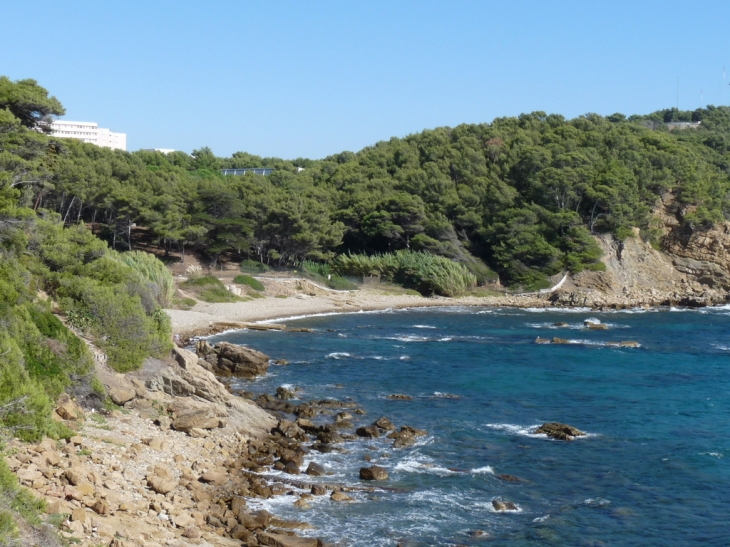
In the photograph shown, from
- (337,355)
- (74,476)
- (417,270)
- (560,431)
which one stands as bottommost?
(337,355)

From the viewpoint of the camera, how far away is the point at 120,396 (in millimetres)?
20719

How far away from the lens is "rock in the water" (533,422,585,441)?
2298 cm

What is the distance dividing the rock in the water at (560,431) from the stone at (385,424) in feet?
14.2

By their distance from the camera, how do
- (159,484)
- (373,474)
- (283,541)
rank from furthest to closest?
(373,474), (159,484), (283,541)

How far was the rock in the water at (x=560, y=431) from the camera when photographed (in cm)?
2298

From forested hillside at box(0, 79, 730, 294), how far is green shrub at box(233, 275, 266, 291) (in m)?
5.31

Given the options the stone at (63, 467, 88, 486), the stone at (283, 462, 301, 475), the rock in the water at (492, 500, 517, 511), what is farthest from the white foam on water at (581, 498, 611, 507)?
the stone at (63, 467, 88, 486)

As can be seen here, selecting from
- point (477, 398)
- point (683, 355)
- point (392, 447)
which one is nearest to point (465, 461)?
point (392, 447)

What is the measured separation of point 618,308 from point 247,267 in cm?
2680

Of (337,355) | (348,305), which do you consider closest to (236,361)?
(337,355)

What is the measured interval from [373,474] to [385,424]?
4.44m

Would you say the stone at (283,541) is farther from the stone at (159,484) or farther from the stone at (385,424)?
the stone at (385,424)

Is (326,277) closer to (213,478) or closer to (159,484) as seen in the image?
(213,478)

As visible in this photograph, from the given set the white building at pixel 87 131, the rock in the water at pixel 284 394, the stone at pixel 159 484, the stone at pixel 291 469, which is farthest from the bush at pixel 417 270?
the white building at pixel 87 131
